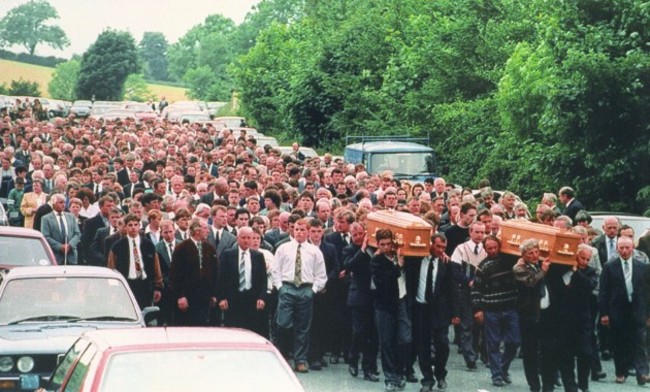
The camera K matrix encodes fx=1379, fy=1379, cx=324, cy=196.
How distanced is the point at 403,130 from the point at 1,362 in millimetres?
29848

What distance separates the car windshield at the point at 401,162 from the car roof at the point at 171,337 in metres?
22.9

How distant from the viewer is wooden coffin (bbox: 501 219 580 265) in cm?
1628

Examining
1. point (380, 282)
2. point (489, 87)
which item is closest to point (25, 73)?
point (489, 87)

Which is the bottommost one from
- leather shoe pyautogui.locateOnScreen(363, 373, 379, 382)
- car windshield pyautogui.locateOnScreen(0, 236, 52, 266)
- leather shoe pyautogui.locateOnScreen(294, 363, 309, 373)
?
leather shoe pyautogui.locateOnScreen(294, 363, 309, 373)

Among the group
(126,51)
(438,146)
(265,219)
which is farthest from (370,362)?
(126,51)

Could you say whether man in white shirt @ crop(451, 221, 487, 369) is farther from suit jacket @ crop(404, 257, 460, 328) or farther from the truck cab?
the truck cab

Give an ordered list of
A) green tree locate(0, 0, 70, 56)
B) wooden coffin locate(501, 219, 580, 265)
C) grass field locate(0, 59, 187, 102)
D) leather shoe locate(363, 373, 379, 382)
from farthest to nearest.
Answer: green tree locate(0, 0, 70, 56)
grass field locate(0, 59, 187, 102)
leather shoe locate(363, 373, 379, 382)
wooden coffin locate(501, 219, 580, 265)

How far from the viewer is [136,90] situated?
145250 millimetres

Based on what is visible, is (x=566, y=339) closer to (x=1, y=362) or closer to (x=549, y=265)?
(x=549, y=265)

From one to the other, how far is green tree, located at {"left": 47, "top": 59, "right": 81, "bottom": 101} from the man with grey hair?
357ft

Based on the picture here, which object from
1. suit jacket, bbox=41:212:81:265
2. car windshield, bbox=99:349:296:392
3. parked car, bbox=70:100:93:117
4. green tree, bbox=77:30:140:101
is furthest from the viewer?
green tree, bbox=77:30:140:101

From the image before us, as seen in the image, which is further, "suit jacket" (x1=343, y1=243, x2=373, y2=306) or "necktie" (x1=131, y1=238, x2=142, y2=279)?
"necktie" (x1=131, y1=238, x2=142, y2=279)

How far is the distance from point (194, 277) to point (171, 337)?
9.22m

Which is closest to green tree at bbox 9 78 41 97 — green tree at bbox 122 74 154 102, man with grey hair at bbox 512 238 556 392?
green tree at bbox 122 74 154 102
